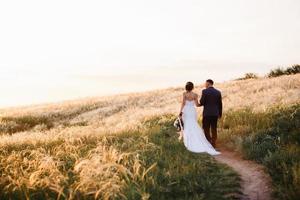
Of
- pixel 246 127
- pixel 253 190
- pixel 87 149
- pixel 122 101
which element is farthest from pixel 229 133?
pixel 122 101

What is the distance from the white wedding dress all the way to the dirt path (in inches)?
41.4

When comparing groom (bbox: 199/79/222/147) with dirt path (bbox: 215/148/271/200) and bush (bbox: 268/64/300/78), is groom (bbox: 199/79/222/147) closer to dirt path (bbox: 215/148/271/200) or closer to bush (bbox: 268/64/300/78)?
dirt path (bbox: 215/148/271/200)

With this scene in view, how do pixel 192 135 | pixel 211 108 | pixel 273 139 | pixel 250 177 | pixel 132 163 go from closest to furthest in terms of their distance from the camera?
pixel 132 163 < pixel 250 177 < pixel 273 139 < pixel 192 135 < pixel 211 108

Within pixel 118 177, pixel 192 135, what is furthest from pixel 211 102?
pixel 118 177

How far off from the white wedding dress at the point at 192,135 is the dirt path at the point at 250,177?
1.05 metres

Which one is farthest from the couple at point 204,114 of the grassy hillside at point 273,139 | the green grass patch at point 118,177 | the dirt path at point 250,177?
the green grass patch at point 118,177

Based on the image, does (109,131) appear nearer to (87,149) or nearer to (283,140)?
(87,149)

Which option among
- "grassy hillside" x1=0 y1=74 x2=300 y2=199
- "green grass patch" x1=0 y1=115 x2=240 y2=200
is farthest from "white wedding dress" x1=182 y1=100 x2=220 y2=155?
"green grass patch" x1=0 y1=115 x2=240 y2=200

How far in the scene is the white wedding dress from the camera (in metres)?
16.5

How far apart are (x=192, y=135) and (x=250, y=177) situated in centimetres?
511

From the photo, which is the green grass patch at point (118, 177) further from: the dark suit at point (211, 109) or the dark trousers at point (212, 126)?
the dark suit at point (211, 109)

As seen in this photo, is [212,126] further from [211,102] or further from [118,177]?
[118,177]

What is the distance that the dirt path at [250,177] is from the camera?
10488 millimetres

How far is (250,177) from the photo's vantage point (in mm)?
12008
